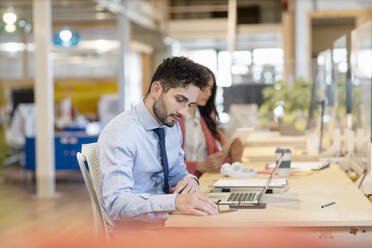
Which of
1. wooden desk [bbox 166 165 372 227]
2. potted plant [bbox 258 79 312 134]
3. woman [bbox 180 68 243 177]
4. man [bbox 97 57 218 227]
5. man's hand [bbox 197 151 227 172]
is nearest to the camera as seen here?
wooden desk [bbox 166 165 372 227]

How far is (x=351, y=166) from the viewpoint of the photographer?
3.79 meters

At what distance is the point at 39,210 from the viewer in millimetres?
6938

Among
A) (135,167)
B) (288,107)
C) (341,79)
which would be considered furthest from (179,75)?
(288,107)

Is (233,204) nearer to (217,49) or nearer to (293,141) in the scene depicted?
(293,141)

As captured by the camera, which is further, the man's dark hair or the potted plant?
the potted plant

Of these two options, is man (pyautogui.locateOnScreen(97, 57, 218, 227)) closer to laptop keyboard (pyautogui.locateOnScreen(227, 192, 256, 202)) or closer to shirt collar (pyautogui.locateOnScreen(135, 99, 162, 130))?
shirt collar (pyautogui.locateOnScreen(135, 99, 162, 130))

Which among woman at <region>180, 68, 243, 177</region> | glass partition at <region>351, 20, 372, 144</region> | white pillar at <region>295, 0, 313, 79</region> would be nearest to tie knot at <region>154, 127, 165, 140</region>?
woman at <region>180, 68, 243, 177</region>

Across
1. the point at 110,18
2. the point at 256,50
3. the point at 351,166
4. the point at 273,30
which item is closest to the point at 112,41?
the point at 110,18

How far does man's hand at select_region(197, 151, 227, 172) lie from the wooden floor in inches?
73.0

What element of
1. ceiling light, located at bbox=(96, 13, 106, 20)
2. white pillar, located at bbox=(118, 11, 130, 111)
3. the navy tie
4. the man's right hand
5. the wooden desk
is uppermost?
ceiling light, located at bbox=(96, 13, 106, 20)

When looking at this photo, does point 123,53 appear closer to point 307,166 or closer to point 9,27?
point 9,27

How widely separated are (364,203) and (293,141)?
291cm

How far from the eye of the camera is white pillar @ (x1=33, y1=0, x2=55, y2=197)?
25.0 ft

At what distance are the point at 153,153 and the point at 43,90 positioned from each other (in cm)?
549
